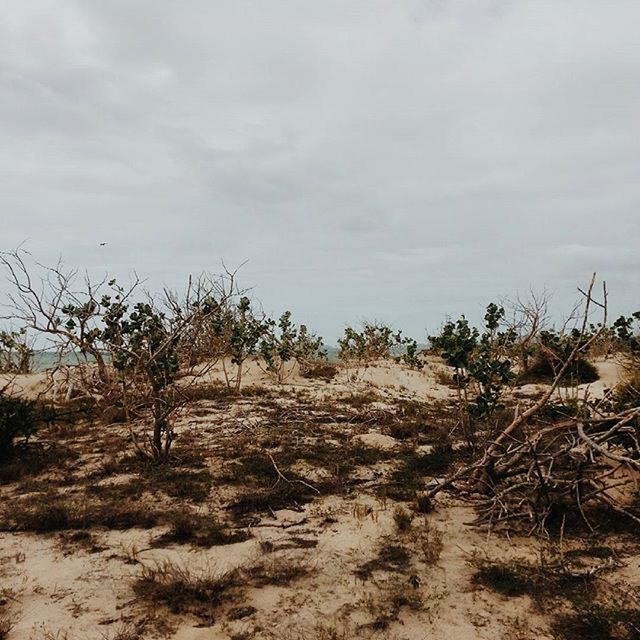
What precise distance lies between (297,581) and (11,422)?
685cm

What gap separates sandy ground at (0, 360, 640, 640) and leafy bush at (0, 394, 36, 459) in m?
1.70

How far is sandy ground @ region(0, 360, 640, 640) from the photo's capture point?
3732 millimetres

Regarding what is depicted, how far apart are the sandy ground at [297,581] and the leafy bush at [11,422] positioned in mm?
1697

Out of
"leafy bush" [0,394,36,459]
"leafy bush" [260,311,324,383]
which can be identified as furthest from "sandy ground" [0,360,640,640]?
"leafy bush" [260,311,324,383]

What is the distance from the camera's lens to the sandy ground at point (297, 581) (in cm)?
373

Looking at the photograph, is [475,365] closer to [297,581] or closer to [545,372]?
[297,581]

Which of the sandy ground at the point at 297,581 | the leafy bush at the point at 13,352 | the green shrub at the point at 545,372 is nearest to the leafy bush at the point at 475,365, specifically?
the sandy ground at the point at 297,581

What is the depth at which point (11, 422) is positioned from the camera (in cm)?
855

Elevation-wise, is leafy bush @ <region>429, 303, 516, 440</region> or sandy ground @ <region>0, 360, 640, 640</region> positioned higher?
leafy bush @ <region>429, 303, 516, 440</region>

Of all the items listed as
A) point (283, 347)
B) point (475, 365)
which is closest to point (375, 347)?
point (283, 347)

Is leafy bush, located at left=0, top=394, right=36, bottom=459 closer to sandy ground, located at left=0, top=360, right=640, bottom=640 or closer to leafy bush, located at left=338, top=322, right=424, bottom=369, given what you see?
sandy ground, located at left=0, top=360, right=640, bottom=640

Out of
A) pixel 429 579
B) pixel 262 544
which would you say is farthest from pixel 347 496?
pixel 429 579

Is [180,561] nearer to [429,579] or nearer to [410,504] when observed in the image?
[429,579]

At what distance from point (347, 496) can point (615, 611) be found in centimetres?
354
